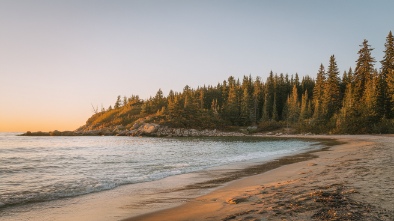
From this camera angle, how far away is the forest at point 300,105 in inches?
2426

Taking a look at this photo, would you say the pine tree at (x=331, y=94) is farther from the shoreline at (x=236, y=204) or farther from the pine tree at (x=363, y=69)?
the shoreline at (x=236, y=204)

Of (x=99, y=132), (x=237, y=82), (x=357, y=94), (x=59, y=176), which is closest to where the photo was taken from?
(x=59, y=176)

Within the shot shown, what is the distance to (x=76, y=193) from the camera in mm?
10570

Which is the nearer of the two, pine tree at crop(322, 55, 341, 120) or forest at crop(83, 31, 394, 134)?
forest at crop(83, 31, 394, 134)

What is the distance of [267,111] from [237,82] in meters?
41.8

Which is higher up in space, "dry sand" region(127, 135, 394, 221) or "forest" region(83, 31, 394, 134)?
"forest" region(83, 31, 394, 134)

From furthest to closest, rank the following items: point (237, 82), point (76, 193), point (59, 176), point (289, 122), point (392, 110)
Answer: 1. point (237, 82)
2. point (289, 122)
3. point (392, 110)
4. point (59, 176)
5. point (76, 193)

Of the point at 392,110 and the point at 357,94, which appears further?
the point at 357,94

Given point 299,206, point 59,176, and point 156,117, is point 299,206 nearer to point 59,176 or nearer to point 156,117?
point 59,176

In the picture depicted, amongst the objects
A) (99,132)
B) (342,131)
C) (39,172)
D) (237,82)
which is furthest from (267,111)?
(39,172)

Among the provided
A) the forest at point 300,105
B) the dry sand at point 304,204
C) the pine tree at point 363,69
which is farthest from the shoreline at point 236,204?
the pine tree at point 363,69

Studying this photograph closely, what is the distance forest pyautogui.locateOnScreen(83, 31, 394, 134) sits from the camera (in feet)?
202

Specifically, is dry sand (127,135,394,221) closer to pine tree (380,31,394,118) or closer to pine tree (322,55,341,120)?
pine tree (380,31,394,118)

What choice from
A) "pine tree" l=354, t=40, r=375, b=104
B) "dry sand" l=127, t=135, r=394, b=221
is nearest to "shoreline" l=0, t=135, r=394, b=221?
"dry sand" l=127, t=135, r=394, b=221
